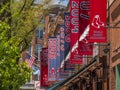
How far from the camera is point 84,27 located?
1914 cm

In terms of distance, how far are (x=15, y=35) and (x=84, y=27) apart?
7.69m

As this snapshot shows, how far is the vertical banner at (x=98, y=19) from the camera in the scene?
50.3 feet

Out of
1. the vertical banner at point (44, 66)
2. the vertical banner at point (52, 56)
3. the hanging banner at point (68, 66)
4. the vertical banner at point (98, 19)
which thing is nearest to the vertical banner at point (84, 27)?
the vertical banner at point (98, 19)

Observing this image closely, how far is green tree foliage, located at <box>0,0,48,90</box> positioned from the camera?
679 inches

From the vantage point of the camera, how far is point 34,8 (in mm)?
27656

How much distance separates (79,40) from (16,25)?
807 cm

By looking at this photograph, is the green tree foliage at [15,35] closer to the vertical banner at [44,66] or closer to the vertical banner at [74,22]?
the vertical banner at [74,22]

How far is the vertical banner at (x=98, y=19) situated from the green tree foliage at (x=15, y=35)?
10.9ft

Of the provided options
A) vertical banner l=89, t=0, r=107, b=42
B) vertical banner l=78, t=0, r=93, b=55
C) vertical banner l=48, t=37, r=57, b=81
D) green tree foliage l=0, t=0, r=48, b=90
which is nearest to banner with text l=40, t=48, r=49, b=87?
vertical banner l=48, t=37, r=57, b=81

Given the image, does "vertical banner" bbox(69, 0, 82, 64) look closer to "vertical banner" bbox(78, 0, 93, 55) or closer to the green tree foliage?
"vertical banner" bbox(78, 0, 93, 55)

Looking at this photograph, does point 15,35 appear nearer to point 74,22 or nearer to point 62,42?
point 62,42

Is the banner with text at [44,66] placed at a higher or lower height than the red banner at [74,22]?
lower

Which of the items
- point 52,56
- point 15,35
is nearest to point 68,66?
point 15,35

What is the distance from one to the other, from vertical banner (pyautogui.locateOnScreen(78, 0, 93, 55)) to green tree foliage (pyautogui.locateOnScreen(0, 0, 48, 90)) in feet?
8.13
